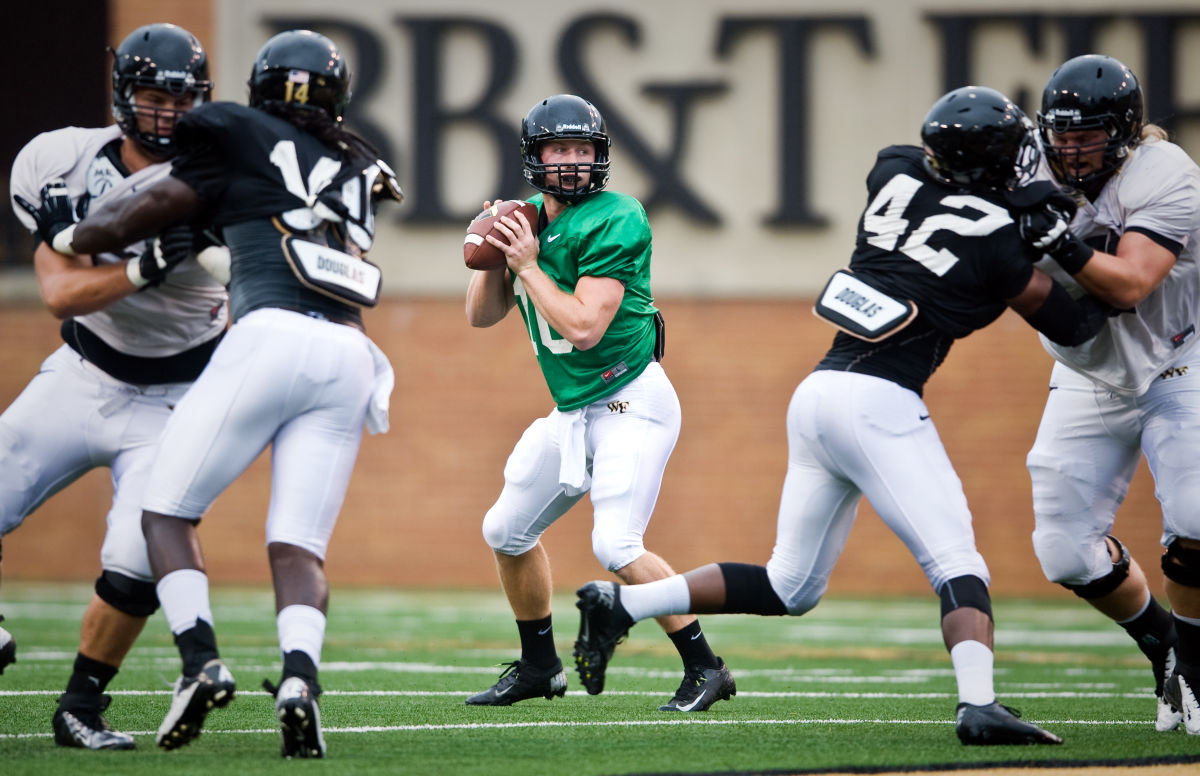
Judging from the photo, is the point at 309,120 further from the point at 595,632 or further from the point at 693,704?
the point at 693,704

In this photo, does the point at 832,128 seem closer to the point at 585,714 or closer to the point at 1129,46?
the point at 1129,46

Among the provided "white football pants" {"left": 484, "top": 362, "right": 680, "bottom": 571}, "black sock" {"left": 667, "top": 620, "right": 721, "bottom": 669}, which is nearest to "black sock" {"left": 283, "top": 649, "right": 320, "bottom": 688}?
"white football pants" {"left": 484, "top": 362, "right": 680, "bottom": 571}

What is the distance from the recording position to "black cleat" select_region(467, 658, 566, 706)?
513 centimetres

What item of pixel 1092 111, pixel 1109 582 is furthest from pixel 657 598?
pixel 1092 111

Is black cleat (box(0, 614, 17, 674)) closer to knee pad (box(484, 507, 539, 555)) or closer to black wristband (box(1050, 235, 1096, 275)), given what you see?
knee pad (box(484, 507, 539, 555))

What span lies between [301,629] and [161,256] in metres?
1.12

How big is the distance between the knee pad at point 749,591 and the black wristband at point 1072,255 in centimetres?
129

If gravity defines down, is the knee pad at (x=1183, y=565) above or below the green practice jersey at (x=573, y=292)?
below

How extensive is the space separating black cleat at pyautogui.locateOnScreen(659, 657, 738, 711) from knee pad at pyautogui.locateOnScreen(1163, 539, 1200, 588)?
1.54 metres

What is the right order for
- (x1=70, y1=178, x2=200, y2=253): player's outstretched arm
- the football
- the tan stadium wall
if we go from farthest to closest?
the tan stadium wall
the football
(x1=70, y1=178, x2=200, y2=253): player's outstretched arm

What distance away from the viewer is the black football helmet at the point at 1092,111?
4473 millimetres

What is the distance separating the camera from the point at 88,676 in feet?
13.9

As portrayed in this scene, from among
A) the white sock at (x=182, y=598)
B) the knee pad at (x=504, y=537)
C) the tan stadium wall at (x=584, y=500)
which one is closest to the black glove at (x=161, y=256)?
the white sock at (x=182, y=598)

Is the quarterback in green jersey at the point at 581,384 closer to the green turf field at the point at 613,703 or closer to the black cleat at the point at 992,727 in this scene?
the green turf field at the point at 613,703
